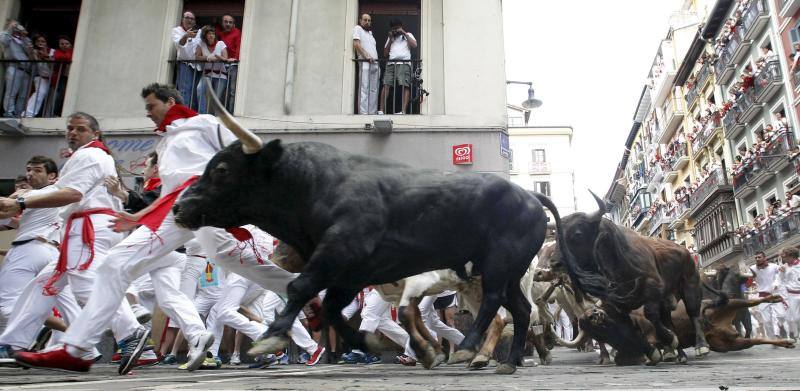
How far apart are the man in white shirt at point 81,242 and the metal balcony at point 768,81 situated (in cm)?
3338

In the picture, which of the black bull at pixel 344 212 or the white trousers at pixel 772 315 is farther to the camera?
the white trousers at pixel 772 315

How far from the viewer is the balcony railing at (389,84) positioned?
41.0 feet

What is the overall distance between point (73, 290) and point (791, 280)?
17389 millimetres

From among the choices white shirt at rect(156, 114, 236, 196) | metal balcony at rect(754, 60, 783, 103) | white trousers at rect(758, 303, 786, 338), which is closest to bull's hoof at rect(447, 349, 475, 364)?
white shirt at rect(156, 114, 236, 196)

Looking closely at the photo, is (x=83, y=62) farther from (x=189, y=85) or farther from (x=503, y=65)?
(x=503, y=65)

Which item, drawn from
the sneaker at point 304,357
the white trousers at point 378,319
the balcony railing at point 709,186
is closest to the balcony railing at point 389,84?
the sneaker at point 304,357

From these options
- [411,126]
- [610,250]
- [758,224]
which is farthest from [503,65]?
[758,224]

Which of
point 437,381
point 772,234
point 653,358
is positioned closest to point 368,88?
point 653,358

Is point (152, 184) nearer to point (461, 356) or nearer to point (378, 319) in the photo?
point (378, 319)

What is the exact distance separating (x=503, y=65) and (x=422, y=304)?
21.8ft

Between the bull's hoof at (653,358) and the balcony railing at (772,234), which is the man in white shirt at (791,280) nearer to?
the bull's hoof at (653,358)

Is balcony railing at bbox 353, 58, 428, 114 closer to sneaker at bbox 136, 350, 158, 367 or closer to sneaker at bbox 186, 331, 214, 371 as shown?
sneaker at bbox 136, 350, 158, 367

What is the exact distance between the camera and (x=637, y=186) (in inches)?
2650

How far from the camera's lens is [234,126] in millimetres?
3328
